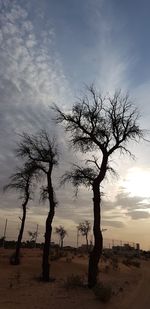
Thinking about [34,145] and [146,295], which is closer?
[146,295]

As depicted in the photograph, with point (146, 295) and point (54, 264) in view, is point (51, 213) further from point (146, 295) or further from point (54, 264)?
point (54, 264)

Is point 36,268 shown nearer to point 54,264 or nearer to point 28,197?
point 54,264

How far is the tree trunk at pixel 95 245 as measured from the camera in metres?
17.6

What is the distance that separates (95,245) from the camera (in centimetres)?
1800

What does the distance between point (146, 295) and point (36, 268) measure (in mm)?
11446

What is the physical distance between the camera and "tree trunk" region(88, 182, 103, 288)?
17594 mm

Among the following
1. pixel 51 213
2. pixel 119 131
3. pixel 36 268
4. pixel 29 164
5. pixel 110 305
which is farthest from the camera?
pixel 36 268

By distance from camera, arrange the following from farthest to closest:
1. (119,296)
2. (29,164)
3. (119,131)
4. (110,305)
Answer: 1. (29,164)
2. (119,131)
3. (119,296)
4. (110,305)

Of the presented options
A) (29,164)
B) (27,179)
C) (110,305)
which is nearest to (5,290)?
(110,305)

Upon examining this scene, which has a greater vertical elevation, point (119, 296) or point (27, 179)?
point (27, 179)

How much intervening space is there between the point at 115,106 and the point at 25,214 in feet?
46.5

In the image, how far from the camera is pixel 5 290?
598 inches

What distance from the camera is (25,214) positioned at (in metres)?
30.3

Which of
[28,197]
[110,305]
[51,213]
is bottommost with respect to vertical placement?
[110,305]
